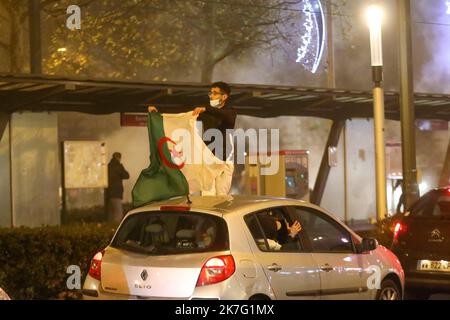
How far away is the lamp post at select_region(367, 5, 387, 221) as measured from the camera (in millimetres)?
11688

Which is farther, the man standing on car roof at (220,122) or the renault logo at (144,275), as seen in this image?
the man standing on car roof at (220,122)

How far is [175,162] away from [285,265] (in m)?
1.78

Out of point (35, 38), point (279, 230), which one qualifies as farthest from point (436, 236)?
point (35, 38)

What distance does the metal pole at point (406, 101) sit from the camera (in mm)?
12180

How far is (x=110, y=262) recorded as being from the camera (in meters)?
6.89

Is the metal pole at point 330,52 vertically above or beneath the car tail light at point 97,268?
above

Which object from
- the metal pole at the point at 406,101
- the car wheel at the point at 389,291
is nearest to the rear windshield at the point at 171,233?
the car wheel at the point at 389,291

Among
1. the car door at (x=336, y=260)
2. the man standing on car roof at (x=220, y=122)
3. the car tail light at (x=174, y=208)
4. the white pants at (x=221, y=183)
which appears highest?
the man standing on car roof at (x=220, y=122)

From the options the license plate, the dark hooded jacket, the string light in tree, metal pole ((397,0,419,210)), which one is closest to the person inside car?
the license plate

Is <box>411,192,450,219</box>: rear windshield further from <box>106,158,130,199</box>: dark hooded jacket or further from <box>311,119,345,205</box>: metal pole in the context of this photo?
<box>311,119,345,205</box>: metal pole

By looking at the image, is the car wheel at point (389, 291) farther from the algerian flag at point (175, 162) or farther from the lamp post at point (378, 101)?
the lamp post at point (378, 101)

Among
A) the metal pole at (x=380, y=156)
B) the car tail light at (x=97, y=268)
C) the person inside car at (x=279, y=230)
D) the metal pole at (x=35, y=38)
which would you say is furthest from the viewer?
the metal pole at (x=35, y=38)

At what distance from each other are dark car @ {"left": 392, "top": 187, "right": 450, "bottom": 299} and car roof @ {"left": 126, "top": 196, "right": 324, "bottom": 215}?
253cm
